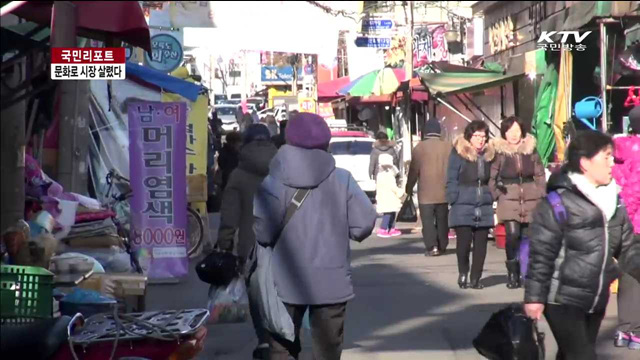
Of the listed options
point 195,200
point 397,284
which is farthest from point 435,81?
point 397,284

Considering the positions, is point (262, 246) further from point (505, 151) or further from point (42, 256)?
point (505, 151)

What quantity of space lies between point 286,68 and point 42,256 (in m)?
62.9

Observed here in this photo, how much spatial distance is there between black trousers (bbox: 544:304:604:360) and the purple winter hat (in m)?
1.70

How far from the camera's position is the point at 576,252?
19.2ft

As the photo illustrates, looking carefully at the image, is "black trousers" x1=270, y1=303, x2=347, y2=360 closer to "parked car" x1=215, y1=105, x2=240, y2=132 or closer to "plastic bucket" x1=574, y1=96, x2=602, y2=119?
"plastic bucket" x1=574, y1=96, x2=602, y2=119

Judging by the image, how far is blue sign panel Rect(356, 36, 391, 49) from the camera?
30531 millimetres

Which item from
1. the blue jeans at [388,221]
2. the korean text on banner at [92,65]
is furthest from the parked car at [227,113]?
the korean text on banner at [92,65]

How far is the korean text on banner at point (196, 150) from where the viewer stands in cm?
1545

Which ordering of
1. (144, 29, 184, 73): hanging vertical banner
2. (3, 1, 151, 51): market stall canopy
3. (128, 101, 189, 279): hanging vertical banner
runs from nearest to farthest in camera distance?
(3, 1, 151, 51): market stall canopy → (128, 101, 189, 279): hanging vertical banner → (144, 29, 184, 73): hanging vertical banner

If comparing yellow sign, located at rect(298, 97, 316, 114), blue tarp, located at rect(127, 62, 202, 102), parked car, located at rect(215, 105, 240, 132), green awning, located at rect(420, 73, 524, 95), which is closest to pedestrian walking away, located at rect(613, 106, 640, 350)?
blue tarp, located at rect(127, 62, 202, 102)

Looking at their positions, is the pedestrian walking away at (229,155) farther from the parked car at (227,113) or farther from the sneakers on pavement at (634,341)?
the parked car at (227,113)

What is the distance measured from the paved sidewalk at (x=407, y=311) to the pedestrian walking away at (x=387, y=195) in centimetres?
317

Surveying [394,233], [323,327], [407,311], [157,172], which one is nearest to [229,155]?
[394,233]

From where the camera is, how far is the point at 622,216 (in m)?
6.15
